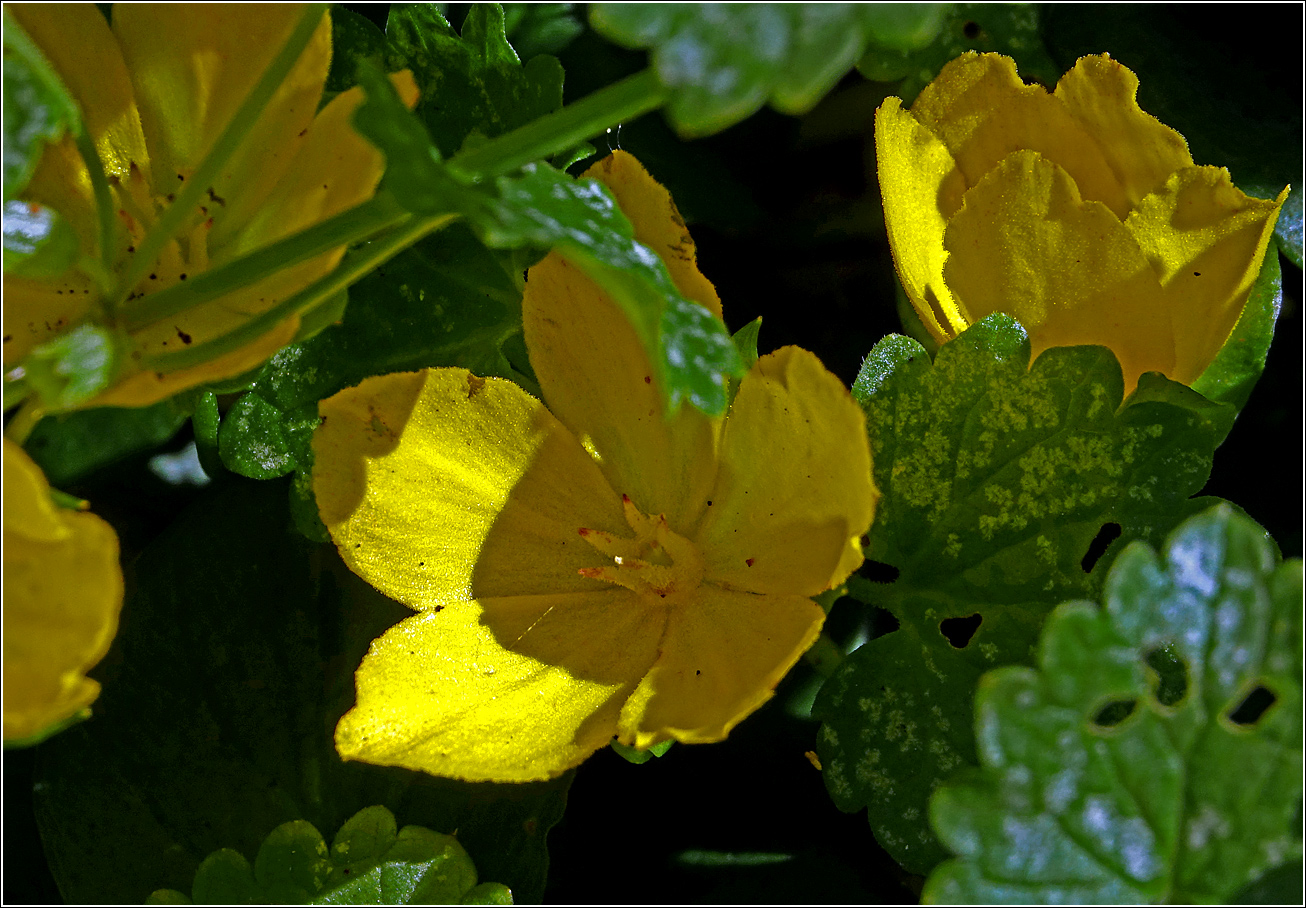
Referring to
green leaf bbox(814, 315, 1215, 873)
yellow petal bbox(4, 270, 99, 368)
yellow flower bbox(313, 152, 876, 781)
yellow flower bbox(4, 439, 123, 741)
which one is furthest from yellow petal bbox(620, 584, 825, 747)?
yellow petal bbox(4, 270, 99, 368)

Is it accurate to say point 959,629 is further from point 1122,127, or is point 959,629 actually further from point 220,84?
point 220,84

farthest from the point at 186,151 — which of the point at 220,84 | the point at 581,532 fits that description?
the point at 581,532

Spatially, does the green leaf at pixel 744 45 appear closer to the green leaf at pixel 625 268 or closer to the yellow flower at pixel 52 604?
the green leaf at pixel 625 268

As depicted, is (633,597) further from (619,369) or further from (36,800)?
(36,800)

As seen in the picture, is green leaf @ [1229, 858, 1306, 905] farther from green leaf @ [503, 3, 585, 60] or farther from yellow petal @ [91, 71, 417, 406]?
green leaf @ [503, 3, 585, 60]

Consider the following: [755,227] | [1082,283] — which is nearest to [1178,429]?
[1082,283]

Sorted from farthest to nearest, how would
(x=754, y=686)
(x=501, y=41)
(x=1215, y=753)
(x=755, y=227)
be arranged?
1. (x=755, y=227)
2. (x=501, y=41)
3. (x=754, y=686)
4. (x=1215, y=753)

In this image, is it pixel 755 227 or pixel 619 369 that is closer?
pixel 619 369
